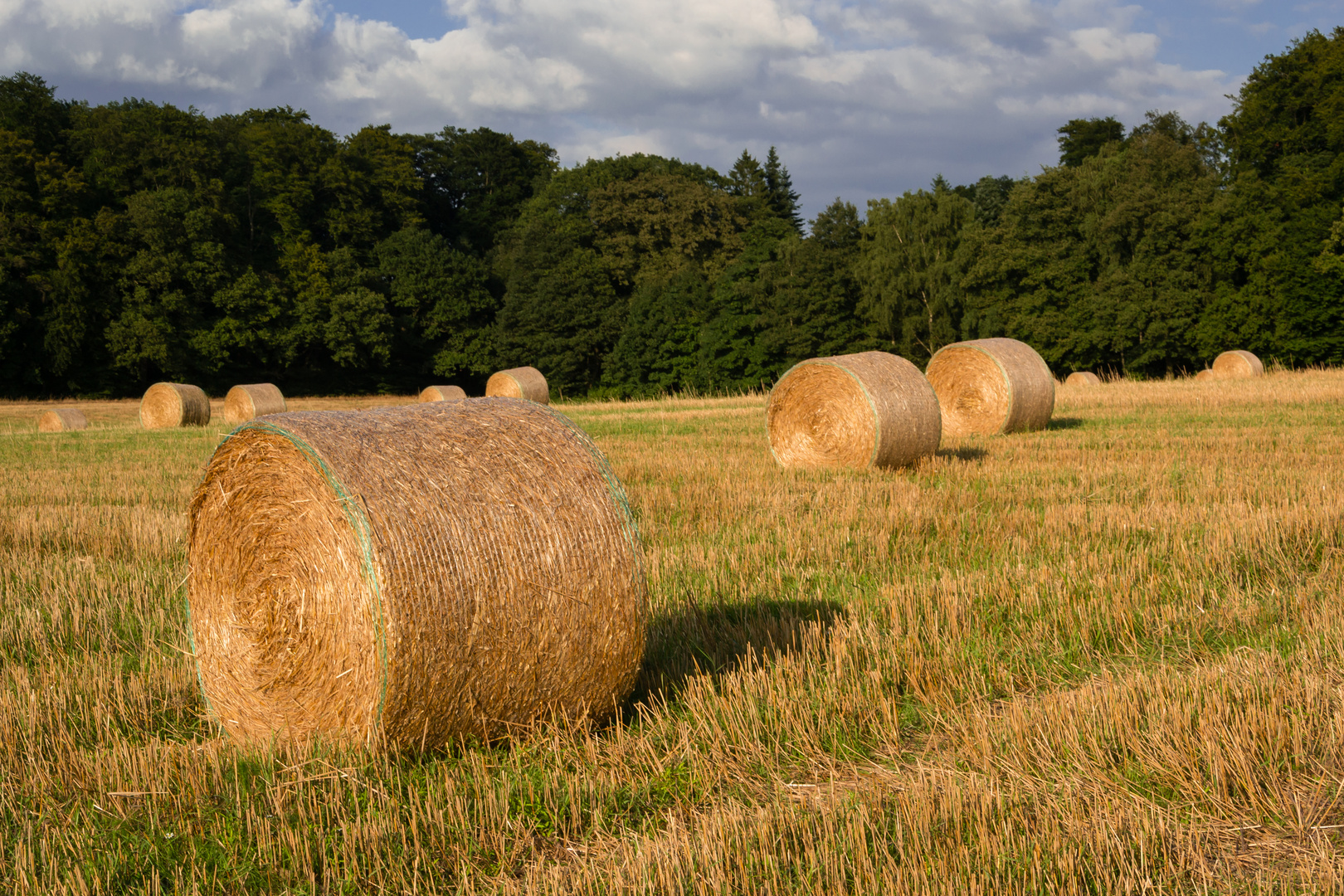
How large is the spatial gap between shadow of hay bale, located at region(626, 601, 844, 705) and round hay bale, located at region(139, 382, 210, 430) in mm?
24813

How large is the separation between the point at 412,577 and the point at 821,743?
176 centimetres

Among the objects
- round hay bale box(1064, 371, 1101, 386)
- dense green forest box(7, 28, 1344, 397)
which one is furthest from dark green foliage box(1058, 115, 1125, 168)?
round hay bale box(1064, 371, 1101, 386)

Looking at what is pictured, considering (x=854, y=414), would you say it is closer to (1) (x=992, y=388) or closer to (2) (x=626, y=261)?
(1) (x=992, y=388)

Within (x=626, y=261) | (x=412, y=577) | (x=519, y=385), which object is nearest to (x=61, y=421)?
(x=519, y=385)

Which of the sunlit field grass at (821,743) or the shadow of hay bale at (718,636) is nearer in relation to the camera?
the sunlit field grass at (821,743)

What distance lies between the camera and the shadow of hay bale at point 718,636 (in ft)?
16.1

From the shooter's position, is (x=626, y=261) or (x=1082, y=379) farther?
(x=626, y=261)

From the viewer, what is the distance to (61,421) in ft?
88.8

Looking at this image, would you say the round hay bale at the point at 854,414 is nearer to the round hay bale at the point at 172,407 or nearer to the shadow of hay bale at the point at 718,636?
the shadow of hay bale at the point at 718,636

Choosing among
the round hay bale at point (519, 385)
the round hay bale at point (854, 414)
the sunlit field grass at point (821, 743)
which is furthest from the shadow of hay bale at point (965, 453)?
the round hay bale at point (519, 385)

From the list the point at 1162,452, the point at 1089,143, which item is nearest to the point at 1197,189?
the point at 1089,143

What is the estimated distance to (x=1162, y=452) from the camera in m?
13.0

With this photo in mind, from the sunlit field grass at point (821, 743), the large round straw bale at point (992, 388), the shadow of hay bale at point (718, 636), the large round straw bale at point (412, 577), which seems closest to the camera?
the sunlit field grass at point (821, 743)

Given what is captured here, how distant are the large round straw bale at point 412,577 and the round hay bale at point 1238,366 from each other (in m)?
32.8
